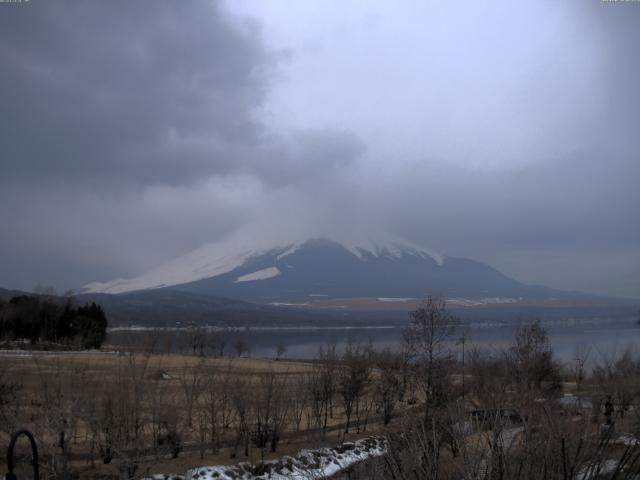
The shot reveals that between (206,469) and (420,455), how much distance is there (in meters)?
14.1

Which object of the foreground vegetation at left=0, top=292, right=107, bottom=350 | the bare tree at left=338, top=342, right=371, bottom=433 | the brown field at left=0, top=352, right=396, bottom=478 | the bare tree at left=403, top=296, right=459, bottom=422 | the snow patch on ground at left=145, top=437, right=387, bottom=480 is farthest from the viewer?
the foreground vegetation at left=0, top=292, right=107, bottom=350

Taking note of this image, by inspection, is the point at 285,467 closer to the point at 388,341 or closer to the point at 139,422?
the point at 139,422

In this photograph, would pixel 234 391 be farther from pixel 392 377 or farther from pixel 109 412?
pixel 392 377

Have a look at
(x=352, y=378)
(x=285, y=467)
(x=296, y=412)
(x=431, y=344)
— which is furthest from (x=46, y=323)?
(x=285, y=467)

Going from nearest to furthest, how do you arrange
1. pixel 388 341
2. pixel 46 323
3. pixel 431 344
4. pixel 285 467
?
1. pixel 285 467
2. pixel 431 344
3. pixel 46 323
4. pixel 388 341

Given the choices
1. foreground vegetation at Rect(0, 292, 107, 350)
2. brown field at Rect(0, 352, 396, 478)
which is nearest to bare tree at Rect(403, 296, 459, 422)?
brown field at Rect(0, 352, 396, 478)

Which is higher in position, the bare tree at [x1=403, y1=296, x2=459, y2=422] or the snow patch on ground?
the bare tree at [x1=403, y1=296, x2=459, y2=422]

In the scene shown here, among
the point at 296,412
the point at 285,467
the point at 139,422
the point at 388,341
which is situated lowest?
the point at 388,341

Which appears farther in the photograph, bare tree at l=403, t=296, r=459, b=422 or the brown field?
bare tree at l=403, t=296, r=459, b=422

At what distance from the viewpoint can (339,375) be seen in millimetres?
32969

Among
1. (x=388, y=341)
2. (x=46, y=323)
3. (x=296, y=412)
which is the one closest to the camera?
(x=296, y=412)

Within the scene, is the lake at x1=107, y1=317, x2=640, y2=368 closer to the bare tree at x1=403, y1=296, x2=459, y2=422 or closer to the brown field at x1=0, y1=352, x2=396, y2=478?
the brown field at x1=0, y1=352, x2=396, y2=478

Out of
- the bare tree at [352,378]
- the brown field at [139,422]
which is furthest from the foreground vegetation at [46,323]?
the brown field at [139,422]

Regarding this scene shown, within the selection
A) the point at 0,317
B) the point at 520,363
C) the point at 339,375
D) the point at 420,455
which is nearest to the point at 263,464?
the point at 339,375
